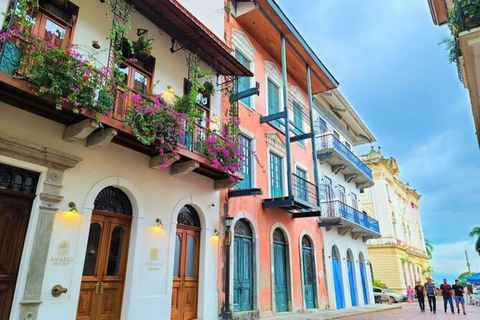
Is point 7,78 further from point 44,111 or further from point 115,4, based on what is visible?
point 115,4

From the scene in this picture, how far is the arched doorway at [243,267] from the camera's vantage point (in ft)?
34.3

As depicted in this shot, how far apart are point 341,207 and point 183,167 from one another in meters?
11.0

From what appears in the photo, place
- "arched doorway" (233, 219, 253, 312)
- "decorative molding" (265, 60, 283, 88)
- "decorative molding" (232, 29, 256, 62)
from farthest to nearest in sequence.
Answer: "decorative molding" (265, 60, 283, 88) < "decorative molding" (232, 29, 256, 62) < "arched doorway" (233, 219, 253, 312)

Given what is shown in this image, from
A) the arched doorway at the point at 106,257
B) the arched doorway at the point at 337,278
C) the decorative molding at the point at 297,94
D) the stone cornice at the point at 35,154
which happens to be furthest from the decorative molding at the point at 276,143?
the stone cornice at the point at 35,154

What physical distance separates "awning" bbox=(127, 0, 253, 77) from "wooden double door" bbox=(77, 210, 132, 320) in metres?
5.17

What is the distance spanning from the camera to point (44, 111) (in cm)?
635

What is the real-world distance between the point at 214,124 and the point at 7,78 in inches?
232

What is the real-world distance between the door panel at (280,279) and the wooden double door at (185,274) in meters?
4.01

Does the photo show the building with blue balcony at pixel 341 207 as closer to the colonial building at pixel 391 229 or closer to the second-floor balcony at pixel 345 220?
the second-floor balcony at pixel 345 220

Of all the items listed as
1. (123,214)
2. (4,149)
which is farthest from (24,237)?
(123,214)

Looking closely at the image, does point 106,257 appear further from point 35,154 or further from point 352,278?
point 352,278

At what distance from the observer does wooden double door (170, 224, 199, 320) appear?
28.5 feet

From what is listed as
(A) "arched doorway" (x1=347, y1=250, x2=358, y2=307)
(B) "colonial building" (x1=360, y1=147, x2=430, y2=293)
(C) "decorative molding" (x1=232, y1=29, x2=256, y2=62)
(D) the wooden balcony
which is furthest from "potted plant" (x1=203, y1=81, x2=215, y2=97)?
(B) "colonial building" (x1=360, y1=147, x2=430, y2=293)

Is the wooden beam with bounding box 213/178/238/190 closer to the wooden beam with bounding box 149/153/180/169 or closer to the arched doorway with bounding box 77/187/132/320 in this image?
the wooden beam with bounding box 149/153/180/169
